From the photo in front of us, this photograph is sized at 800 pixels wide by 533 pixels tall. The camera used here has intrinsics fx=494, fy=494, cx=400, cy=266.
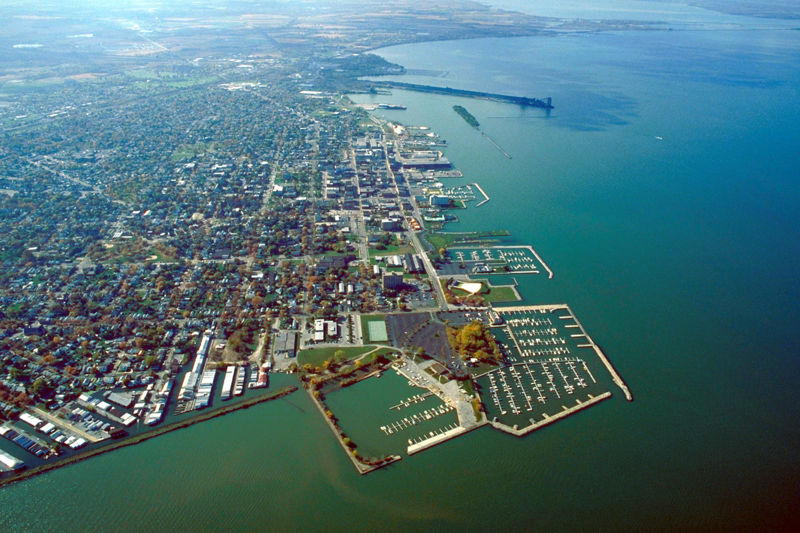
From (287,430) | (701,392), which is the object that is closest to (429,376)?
(287,430)

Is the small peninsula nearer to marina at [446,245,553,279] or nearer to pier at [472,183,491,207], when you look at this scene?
pier at [472,183,491,207]

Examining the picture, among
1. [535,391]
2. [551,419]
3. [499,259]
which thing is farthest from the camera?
[499,259]

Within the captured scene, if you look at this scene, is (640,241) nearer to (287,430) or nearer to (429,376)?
(429,376)

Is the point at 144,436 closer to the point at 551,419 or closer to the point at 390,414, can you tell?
the point at 390,414

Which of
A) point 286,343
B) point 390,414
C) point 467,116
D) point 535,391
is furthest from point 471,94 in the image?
point 390,414

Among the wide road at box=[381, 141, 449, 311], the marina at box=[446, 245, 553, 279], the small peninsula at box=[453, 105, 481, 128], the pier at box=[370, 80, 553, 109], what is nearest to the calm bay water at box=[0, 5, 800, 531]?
the marina at box=[446, 245, 553, 279]
